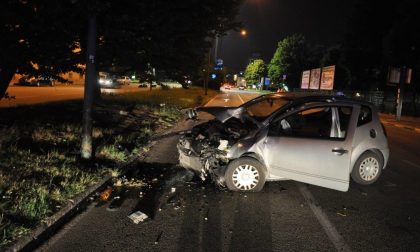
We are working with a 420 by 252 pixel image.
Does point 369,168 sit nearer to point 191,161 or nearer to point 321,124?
point 321,124

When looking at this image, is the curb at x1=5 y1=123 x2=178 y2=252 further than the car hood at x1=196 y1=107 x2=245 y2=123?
No

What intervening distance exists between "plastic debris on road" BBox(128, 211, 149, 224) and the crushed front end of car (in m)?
1.71

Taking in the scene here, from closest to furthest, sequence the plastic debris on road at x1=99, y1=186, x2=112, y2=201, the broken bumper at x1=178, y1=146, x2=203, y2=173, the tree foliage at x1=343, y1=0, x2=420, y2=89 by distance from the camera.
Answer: the plastic debris on road at x1=99, y1=186, x2=112, y2=201, the broken bumper at x1=178, y1=146, x2=203, y2=173, the tree foliage at x1=343, y1=0, x2=420, y2=89

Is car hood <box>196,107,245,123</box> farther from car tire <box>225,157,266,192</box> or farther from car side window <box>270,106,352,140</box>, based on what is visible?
car tire <box>225,157,266,192</box>

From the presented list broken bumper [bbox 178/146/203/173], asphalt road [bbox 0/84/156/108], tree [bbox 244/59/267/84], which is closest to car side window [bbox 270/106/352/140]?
broken bumper [bbox 178/146/203/173]

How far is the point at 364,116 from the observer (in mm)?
7047

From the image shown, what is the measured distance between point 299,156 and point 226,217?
5.67 ft

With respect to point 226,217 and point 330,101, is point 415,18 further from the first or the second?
point 226,217

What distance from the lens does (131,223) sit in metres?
5.01

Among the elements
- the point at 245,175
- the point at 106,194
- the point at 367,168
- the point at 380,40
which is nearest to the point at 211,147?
the point at 245,175

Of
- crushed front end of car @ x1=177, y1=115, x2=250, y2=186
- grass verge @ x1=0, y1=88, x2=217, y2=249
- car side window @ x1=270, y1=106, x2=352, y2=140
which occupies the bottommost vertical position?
grass verge @ x1=0, y1=88, x2=217, y2=249

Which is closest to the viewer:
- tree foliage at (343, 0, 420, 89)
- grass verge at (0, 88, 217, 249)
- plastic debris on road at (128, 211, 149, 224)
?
grass verge at (0, 88, 217, 249)

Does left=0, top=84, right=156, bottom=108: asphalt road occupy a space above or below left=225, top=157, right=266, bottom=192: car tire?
above

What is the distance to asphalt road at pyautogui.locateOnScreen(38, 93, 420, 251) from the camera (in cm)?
450
